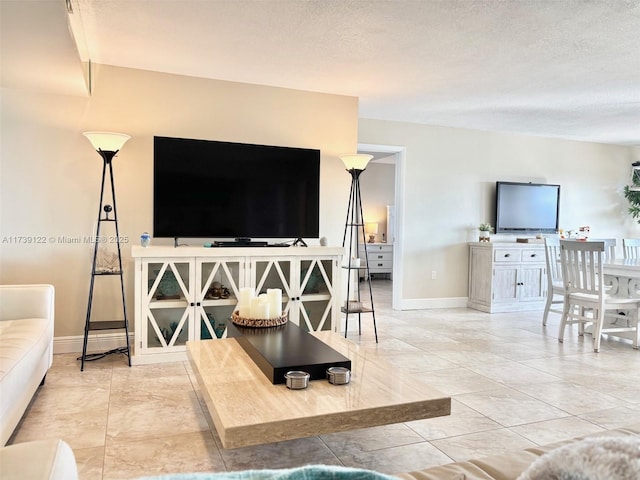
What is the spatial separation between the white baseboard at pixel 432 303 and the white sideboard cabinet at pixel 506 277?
5.1 inches

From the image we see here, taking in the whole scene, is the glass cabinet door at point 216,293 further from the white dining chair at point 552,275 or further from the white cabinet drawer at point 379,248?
the white cabinet drawer at point 379,248

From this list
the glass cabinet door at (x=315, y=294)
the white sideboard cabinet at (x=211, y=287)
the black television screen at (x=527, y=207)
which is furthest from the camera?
the black television screen at (x=527, y=207)

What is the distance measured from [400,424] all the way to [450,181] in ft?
14.0

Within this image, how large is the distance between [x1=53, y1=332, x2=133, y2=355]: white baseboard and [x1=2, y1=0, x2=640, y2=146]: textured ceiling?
227 cm

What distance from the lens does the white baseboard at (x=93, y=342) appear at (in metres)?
3.86

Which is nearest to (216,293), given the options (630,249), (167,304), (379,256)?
(167,304)

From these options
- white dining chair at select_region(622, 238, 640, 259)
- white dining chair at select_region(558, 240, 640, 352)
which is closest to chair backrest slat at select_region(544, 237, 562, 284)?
white dining chair at select_region(558, 240, 640, 352)

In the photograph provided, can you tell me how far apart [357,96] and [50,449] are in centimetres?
433

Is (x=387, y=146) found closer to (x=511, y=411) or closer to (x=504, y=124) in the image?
(x=504, y=124)

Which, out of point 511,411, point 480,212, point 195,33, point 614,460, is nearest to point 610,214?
point 480,212

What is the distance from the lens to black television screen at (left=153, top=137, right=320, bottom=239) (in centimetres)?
394

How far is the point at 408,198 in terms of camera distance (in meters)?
6.04

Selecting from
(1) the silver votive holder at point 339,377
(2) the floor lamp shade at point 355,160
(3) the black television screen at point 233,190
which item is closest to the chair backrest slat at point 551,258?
(2) the floor lamp shade at point 355,160

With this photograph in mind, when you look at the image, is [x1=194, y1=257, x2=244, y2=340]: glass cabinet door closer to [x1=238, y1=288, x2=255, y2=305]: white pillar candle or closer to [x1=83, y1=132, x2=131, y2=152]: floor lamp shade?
[x1=238, y1=288, x2=255, y2=305]: white pillar candle
